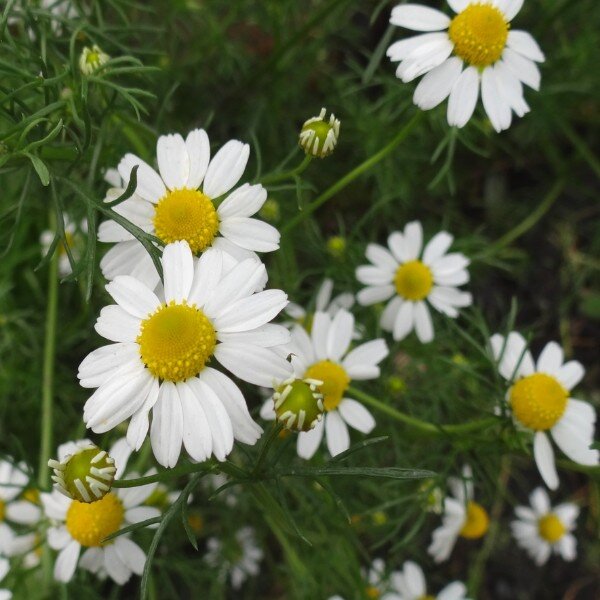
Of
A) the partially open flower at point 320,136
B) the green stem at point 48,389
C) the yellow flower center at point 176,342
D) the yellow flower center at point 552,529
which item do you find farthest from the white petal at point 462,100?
the yellow flower center at point 552,529

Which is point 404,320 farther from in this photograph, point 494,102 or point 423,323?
point 494,102

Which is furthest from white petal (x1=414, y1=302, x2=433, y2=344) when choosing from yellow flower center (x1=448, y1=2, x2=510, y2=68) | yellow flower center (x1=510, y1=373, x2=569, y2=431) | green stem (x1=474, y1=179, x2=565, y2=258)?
green stem (x1=474, y1=179, x2=565, y2=258)

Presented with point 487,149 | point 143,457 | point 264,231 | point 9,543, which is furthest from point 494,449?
point 487,149

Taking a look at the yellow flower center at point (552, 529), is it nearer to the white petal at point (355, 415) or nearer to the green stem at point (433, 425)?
the green stem at point (433, 425)

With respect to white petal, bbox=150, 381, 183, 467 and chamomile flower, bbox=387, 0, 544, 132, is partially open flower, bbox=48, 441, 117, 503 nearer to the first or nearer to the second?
white petal, bbox=150, 381, 183, 467

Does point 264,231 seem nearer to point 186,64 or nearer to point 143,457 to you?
point 143,457

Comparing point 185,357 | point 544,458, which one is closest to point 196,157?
Result: point 185,357

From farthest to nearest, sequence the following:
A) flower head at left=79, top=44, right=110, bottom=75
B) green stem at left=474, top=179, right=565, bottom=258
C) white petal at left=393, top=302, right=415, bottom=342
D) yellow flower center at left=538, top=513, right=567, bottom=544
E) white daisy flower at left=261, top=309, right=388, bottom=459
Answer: green stem at left=474, top=179, right=565, bottom=258 → yellow flower center at left=538, top=513, right=567, bottom=544 → white petal at left=393, top=302, right=415, bottom=342 → white daisy flower at left=261, top=309, right=388, bottom=459 → flower head at left=79, top=44, right=110, bottom=75
